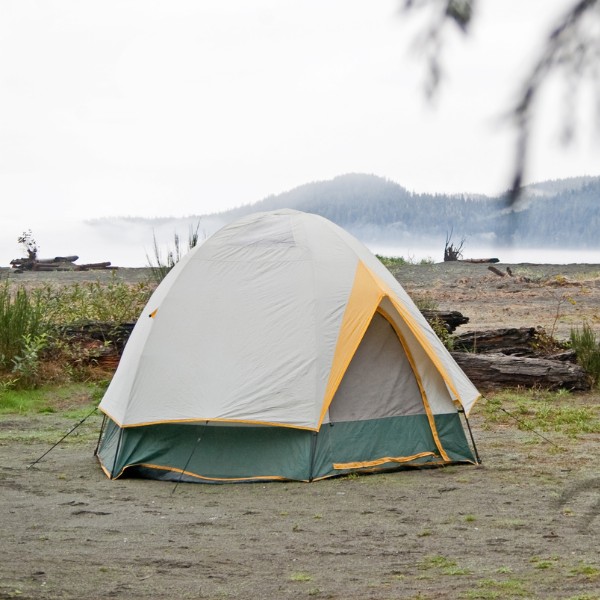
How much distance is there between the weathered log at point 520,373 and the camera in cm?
1219

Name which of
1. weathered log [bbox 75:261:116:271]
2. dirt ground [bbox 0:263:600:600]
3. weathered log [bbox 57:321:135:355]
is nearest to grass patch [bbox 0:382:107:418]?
weathered log [bbox 57:321:135:355]

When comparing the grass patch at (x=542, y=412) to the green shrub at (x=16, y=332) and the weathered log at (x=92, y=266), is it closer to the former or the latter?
the green shrub at (x=16, y=332)

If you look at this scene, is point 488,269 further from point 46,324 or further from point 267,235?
point 267,235

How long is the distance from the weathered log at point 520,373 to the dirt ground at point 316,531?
2550mm

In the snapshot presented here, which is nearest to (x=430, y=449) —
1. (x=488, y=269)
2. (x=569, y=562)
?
(x=569, y=562)

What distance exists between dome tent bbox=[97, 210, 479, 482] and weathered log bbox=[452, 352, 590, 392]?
12.9 feet

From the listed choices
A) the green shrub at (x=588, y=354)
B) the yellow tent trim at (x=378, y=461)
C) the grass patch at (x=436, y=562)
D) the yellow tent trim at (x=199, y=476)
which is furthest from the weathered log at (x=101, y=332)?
the grass patch at (x=436, y=562)

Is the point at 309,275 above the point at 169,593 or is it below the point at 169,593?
above

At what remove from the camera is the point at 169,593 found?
504cm

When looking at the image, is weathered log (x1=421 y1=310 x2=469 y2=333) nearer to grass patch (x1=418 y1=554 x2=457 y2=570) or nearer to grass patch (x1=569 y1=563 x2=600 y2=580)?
grass patch (x1=418 y1=554 x2=457 y2=570)

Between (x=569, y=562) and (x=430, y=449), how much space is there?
9.44ft

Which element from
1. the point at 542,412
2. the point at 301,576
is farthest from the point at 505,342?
the point at 301,576

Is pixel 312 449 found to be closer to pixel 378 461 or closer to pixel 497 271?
pixel 378 461

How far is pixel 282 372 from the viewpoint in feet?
25.6
